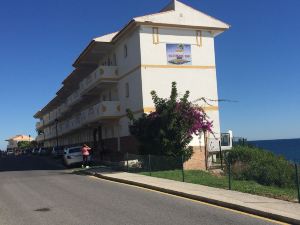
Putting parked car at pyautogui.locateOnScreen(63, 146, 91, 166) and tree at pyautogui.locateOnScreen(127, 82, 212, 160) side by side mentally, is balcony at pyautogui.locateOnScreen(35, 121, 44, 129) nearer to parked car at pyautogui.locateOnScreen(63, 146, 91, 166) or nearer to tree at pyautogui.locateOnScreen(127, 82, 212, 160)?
parked car at pyautogui.locateOnScreen(63, 146, 91, 166)

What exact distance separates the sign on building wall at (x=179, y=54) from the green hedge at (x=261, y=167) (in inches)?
324

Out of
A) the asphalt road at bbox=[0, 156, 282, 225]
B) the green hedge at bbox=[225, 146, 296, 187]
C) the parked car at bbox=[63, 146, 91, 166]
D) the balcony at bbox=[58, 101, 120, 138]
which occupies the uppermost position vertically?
the balcony at bbox=[58, 101, 120, 138]

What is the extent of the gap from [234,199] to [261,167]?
12607mm

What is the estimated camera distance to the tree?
91.1ft

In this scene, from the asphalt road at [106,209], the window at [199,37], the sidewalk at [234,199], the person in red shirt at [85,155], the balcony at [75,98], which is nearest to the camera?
the asphalt road at [106,209]

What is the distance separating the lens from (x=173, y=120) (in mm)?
27719

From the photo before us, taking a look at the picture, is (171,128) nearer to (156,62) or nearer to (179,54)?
→ (156,62)

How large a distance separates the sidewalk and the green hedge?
5790 mm

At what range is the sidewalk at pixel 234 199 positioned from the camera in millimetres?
11614

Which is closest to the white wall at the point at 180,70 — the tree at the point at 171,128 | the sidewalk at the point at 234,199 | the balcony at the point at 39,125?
the tree at the point at 171,128

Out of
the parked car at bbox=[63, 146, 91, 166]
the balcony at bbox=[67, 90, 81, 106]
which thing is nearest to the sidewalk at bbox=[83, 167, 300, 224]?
the parked car at bbox=[63, 146, 91, 166]

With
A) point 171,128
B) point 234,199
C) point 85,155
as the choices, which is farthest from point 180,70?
point 234,199

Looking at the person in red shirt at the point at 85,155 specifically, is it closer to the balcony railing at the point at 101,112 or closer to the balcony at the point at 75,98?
the balcony railing at the point at 101,112

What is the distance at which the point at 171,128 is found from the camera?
27.7 metres
